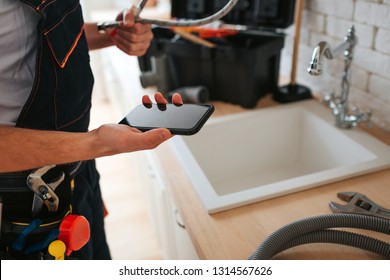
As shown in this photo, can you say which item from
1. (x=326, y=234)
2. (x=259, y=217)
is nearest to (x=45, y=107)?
(x=259, y=217)

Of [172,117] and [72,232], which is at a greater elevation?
[172,117]

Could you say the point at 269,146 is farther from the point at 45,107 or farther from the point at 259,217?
the point at 45,107

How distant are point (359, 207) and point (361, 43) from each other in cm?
54

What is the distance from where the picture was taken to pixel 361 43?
1.11 metres

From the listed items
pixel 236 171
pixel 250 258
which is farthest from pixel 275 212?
pixel 236 171

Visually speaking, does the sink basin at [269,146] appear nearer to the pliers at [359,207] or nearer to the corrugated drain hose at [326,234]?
the pliers at [359,207]

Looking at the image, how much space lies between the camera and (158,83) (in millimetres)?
1416

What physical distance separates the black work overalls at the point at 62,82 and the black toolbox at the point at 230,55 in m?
0.49

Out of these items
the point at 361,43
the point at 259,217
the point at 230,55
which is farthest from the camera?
the point at 230,55

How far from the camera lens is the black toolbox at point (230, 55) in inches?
49.9

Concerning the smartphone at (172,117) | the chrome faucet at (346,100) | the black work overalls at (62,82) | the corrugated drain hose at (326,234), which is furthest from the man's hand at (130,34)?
the corrugated drain hose at (326,234)

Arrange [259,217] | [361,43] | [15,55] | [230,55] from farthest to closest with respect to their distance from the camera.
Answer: [230,55] < [361,43] < [259,217] < [15,55]
